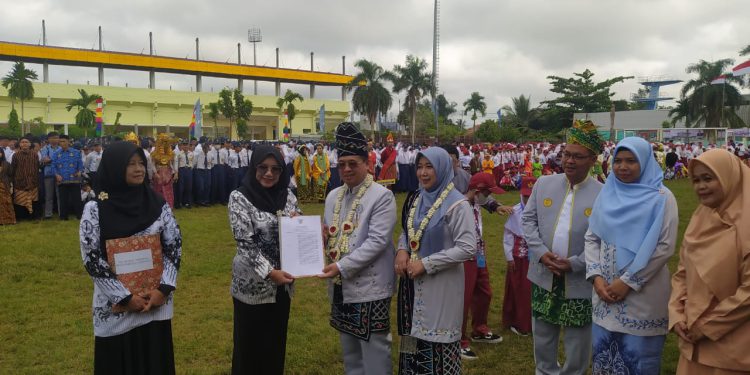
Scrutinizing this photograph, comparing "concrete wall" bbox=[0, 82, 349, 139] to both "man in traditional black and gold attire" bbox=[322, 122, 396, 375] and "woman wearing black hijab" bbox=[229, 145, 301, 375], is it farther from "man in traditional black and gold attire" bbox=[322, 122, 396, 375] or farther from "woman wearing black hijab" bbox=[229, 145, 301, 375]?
"man in traditional black and gold attire" bbox=[322, 122, 396, 375]

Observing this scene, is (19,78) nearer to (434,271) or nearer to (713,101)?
(434,271)

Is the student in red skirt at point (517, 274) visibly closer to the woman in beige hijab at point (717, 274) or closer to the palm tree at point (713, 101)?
the woman in beige hijab at point (717, 274)

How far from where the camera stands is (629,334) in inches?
106

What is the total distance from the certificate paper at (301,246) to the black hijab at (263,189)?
14cm

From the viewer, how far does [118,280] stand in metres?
2.81

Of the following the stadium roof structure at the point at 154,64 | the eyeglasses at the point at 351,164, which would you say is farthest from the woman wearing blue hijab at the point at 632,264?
the stadium roof structure at the point at 154,64

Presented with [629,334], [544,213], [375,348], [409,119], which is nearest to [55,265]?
[375,348]

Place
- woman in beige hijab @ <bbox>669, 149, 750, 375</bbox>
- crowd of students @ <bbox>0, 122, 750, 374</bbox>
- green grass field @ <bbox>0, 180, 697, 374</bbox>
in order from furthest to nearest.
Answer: green grass field @ <bbox>0, 180, 697, 374</bbox>
crowd of students @ <bbox>0, 122, 750, 374</bbox>
woman in beige hijab @ <bbox>669, 149, 750, 375</bbox>

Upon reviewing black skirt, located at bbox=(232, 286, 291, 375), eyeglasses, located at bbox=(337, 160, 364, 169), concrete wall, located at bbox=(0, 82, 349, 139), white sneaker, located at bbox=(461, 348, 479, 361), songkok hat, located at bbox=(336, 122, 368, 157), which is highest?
concrete wall, located at bbox=(0, 82, 349, 139)

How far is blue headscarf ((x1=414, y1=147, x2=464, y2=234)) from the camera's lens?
2.98 m

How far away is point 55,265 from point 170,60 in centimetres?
4267

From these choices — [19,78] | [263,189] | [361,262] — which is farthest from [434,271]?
[19,78]

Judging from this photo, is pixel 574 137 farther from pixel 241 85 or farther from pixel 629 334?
pixel 241 85

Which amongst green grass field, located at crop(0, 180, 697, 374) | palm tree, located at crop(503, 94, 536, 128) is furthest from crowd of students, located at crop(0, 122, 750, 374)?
palm tree, located at crop(503, 94, 536, 128)
